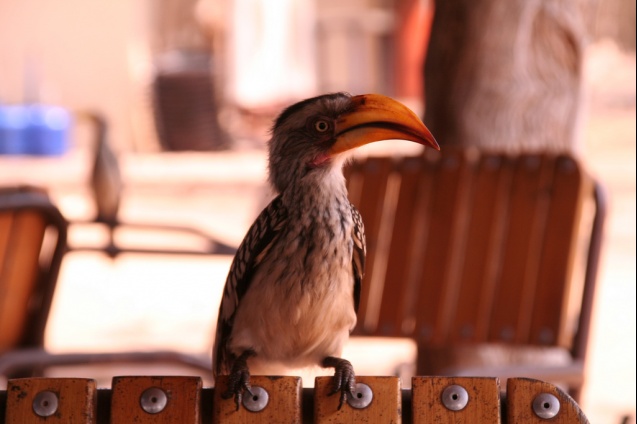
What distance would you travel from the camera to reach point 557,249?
297 centimetres

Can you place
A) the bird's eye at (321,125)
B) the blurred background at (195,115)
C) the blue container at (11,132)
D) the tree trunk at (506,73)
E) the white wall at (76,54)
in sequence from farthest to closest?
the white wall at (76,54) → the blue container at (11,132) → the blurred background at (195,115) → the tree trunk at (506,73) → the bird's eye at (321,125)

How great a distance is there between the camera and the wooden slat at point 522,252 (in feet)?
9.77

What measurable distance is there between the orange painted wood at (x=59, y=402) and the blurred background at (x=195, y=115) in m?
3.21

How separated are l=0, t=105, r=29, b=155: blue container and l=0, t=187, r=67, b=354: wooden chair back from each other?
843 cm

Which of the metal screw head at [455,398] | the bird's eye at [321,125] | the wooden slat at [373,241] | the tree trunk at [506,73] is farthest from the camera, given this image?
the tree trunk at [506,73]

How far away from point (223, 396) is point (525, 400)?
416 mm

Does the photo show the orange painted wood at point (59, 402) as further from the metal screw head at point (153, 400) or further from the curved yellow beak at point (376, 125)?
the curved yellow beak at point (376, 125)

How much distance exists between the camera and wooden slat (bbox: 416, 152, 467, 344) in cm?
307

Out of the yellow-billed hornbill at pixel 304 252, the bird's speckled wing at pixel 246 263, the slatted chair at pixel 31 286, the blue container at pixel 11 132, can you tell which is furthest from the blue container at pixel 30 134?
the yellow-billed hornbill at pixel 304 252

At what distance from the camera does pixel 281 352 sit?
184 centimetres

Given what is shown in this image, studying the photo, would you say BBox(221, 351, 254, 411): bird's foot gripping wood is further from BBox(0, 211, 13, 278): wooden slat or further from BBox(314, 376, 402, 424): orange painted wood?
BBox(0, 211, 13, 278): wooden slat

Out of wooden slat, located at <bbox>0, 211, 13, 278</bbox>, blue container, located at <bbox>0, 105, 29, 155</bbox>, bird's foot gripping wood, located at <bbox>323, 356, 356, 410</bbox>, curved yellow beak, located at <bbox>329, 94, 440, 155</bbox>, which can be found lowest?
bird's foot gripping wood, located at <bbox>323, 356, 356, 410</bbox>

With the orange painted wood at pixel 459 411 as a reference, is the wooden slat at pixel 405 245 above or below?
above

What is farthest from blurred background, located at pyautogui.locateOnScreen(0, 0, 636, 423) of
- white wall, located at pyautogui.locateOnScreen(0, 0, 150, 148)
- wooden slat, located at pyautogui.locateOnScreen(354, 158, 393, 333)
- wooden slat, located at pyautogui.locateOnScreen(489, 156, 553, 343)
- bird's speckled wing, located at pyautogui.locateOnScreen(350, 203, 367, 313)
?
bird's speckled wing, located at pyautogui.locateOnScreen(350, 203, 367, 313)
